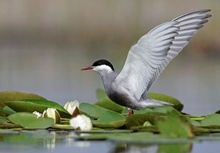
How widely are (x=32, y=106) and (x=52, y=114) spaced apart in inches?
15.9

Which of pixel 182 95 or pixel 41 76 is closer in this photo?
pixel 182 95

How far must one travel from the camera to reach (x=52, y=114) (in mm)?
6766

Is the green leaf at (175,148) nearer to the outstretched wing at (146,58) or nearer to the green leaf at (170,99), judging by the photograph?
the outstretched wing at (146,58)

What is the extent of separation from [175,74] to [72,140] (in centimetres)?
853

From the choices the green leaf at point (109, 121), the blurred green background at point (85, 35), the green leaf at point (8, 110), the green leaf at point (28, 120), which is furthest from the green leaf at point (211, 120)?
the blurred green background at point (85, 35)

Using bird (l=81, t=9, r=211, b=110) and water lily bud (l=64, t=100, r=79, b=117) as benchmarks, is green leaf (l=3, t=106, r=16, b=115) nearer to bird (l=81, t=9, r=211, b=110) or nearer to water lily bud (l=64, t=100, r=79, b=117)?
water lily bud (l=64, t=100, r=79, b=117)

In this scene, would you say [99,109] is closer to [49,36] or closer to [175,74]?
[175,74]

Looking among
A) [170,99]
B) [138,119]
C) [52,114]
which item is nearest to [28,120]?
[52,114]

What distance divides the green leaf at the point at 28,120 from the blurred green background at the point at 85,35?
284 inches

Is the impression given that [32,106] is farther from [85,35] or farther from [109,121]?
[85,35]

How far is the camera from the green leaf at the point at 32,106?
7039 mm

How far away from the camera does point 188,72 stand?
15.1 metres

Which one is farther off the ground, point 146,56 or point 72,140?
point 146,56

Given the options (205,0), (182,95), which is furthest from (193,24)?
(205,0)
